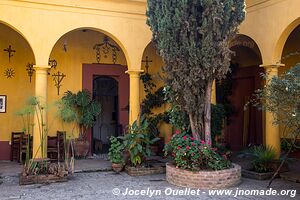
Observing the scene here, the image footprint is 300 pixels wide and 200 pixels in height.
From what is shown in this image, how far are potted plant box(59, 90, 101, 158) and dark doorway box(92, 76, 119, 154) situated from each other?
108cm

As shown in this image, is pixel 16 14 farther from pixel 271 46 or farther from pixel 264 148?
pixel 264 148

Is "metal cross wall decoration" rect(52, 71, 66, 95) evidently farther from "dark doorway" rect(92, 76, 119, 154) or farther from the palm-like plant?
"dark doorway" rect(92, 76, 119, 154)

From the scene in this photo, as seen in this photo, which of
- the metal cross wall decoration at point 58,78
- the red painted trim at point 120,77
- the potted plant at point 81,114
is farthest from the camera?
the red painted trim at point 120,77

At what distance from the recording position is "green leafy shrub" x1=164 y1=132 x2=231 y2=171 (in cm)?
707

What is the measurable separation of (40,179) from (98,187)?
1.35 meters

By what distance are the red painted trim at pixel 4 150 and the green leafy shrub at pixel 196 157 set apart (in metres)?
5.43

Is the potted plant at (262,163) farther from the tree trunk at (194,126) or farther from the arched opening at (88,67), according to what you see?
the arched opening at (88,67)

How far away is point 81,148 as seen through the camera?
1044 cm

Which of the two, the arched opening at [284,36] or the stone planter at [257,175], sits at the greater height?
the arched opening at [284,36]

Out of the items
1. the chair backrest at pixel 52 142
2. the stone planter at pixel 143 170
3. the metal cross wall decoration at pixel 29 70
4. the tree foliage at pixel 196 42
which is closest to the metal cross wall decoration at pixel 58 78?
the metal cross wall decoration at pixel 29 70

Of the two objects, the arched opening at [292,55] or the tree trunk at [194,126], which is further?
the arched opening at [292,55]

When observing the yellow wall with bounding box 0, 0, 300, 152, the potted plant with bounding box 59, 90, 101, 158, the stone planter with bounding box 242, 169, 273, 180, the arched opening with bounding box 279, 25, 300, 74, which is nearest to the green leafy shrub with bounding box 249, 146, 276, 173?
the stone planter with bounding box 242, 169, 273, 180

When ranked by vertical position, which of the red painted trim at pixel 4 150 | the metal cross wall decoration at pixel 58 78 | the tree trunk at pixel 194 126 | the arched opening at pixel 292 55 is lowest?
the red painted trim at pixel 4 150

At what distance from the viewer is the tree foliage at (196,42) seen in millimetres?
7070
